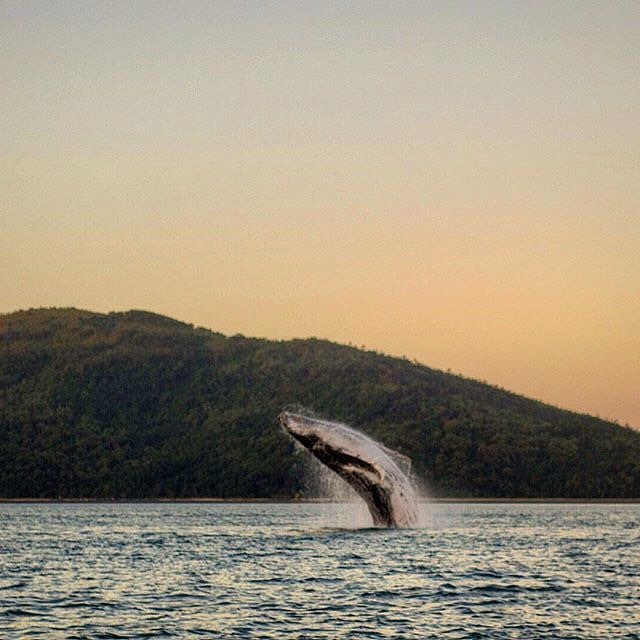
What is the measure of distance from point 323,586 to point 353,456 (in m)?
11.6

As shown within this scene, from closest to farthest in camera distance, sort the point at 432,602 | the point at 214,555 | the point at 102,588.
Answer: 1. the point at 432,602
2. the point at 102,588
3. the point at 214,555

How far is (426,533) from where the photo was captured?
56.7 meters

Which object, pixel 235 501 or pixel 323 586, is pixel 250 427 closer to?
pixel 235 501

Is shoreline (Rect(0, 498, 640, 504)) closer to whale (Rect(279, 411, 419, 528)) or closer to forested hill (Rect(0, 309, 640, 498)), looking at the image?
forested hill (Rect(0, 309, 640, 498))

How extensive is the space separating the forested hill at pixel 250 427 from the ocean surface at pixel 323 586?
91.4m

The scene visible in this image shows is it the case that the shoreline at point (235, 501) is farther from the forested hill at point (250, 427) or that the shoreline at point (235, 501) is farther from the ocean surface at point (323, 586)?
the ocean surface at point (323, 586)

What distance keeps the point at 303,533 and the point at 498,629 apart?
33.0 metres

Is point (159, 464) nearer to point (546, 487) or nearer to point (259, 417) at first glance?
point (259, 417)

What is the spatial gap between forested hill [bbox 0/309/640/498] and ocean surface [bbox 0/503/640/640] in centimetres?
9142

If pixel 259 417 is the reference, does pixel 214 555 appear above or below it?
below

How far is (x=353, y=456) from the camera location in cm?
4609

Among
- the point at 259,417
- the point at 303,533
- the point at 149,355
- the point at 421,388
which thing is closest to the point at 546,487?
the point at 421,388

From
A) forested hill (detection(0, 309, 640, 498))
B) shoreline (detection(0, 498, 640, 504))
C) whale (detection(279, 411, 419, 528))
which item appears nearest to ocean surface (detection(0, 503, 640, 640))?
whale (detection(279, 411, 419, 528))

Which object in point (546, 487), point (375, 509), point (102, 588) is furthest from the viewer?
point (546, 487)
